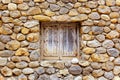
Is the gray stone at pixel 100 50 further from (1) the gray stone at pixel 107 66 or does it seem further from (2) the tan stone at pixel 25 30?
(2) the tan stone at pixel 25 30

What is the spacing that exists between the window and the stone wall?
15cm

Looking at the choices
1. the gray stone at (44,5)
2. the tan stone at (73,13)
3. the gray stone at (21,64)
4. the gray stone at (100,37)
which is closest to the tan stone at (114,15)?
the gray stone at (100,37)

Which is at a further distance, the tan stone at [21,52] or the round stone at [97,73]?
the round stone at [97,73]

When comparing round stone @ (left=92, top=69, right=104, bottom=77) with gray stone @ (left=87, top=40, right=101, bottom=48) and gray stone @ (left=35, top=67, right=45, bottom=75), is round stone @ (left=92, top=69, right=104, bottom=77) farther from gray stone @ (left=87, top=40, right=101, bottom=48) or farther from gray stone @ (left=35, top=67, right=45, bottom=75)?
gray stone @ (left=35, top=67, right=45, bottom=75)

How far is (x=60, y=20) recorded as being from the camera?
15.5ft

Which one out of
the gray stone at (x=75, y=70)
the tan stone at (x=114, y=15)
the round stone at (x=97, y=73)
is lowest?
the round stone at (x=97, y=73)

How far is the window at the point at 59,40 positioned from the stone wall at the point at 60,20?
0.15m

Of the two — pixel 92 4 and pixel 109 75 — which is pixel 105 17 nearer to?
pixel 92 4

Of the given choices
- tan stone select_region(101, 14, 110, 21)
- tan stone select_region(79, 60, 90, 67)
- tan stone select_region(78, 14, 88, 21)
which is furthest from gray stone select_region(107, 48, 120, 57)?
tan stone select_region(78, 14, 88, 21)

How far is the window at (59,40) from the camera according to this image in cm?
488

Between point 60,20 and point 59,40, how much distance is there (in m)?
0.35

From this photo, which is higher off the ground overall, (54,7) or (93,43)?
(54,7)

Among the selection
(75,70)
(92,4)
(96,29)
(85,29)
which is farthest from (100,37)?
(75,70)

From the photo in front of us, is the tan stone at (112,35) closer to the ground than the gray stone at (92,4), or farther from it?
closer to the ground
